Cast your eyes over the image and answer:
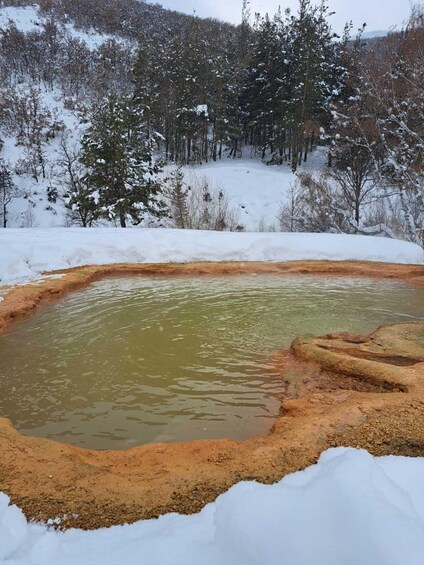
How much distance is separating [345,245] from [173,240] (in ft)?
19.7

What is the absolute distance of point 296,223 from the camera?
22.0 m

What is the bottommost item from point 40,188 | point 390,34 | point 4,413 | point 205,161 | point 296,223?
point 4,413

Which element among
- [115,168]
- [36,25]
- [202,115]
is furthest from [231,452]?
[36,25]

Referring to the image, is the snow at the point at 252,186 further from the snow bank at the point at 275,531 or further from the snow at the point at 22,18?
the snow at the point at 22,18

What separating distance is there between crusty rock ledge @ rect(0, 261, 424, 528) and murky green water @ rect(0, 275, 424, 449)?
383 millimetres

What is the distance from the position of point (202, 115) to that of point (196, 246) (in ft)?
82.2

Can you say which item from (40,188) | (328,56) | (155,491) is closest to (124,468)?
(155,491)

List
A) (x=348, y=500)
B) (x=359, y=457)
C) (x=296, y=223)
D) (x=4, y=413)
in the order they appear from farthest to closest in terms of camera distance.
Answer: (x=296, y=223)
(x=4, y=413)
(x=359, y=457)
(x=348, y=500)

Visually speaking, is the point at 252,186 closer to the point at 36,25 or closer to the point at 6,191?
the point at 6,191

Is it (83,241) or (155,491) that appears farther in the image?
(83,241)

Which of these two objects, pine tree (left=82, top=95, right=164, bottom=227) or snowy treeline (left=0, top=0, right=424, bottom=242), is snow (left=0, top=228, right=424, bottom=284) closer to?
snowy treeline (left=0, top=0, right=424, bottom=242)

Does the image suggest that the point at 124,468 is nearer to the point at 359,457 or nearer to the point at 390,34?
the point at 359,457

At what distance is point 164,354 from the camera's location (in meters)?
5.19

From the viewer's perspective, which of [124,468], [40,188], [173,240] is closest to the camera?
[124,468]
